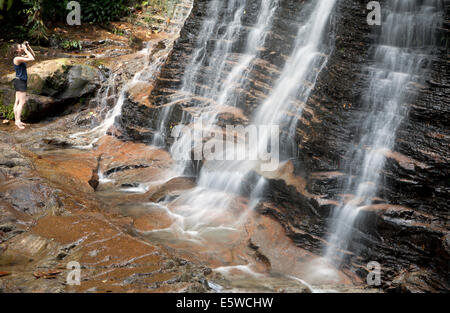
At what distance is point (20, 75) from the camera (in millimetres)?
9062

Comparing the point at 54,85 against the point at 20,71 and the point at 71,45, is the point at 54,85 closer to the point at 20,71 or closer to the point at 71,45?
the point at 20,71

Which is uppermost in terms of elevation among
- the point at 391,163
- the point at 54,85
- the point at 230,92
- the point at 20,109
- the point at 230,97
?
the point at 54,85

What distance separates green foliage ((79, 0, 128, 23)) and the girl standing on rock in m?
5.80

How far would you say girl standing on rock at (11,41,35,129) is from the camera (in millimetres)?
8820

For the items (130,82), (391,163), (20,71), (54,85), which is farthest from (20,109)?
(391,163)

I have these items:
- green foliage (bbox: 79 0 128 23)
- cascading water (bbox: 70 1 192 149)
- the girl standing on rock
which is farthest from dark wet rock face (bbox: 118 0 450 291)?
green foliage (bbox: 79 0 128 23)

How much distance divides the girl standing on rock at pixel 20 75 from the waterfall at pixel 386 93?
7.63m

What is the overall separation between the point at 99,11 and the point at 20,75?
672cm

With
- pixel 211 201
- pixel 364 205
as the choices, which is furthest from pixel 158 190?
pixel 364 205

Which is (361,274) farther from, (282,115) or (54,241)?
(54,241)

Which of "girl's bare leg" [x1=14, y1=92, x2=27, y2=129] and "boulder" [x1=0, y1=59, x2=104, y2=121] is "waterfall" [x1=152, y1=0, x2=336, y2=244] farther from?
"girl's bare leg" [x1=14, y1=92, x2=27, y2=129]

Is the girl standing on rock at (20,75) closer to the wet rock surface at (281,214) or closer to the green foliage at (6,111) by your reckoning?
the green foliage at (6,111)

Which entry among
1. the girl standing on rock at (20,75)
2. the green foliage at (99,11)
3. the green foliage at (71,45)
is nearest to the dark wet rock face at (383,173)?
the girl standing on rock at (20,75)

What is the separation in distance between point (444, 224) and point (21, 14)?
14969 millimetres
